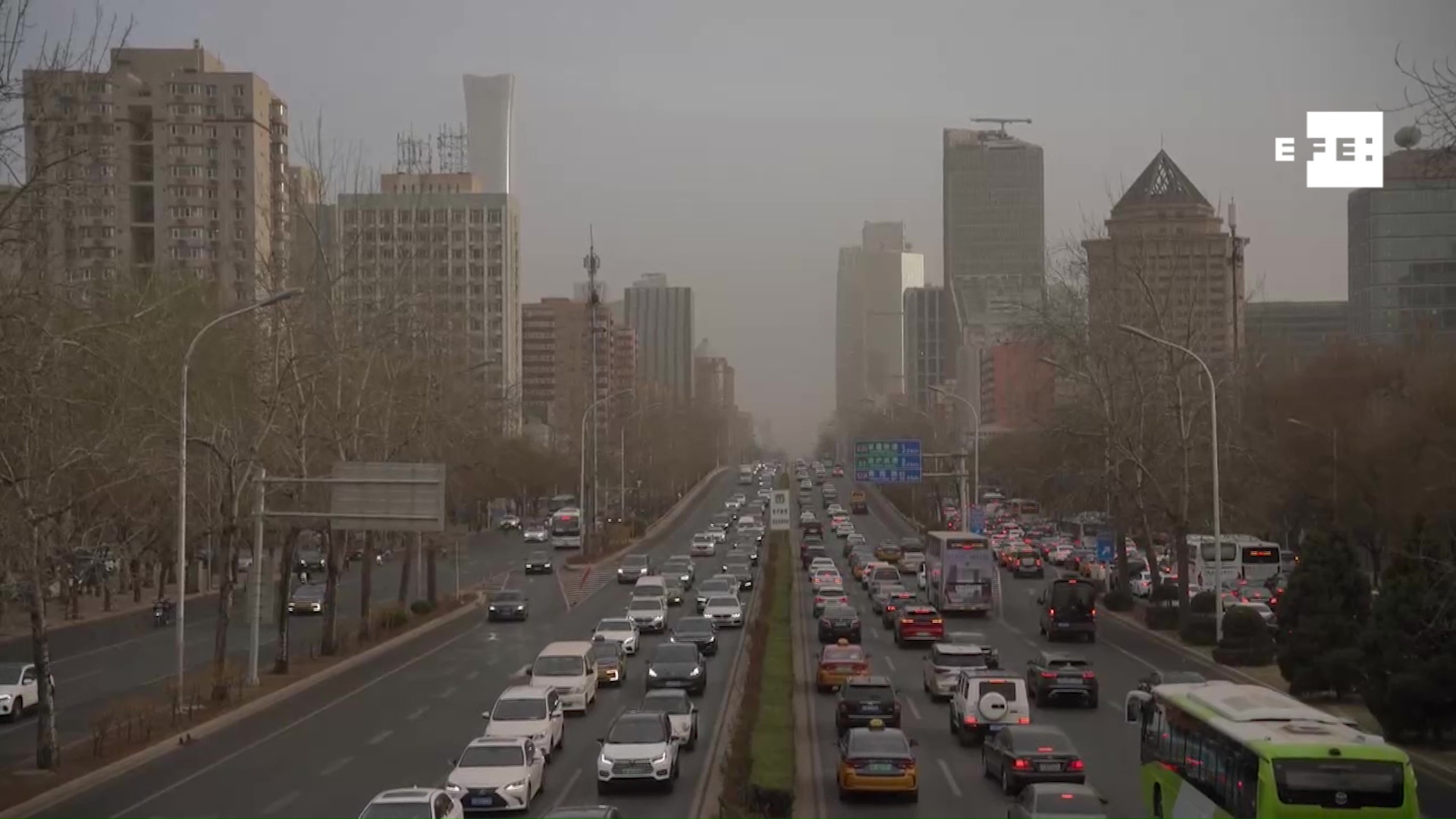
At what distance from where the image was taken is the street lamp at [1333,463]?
6144 centimetres

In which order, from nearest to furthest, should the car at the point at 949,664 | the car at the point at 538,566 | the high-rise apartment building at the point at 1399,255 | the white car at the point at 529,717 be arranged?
1. the white car at the point at 529,717
2. the car at the point at 949,664
3. the car at the point at 538,566
4. the high-rise apartment building at the point at 1399,255

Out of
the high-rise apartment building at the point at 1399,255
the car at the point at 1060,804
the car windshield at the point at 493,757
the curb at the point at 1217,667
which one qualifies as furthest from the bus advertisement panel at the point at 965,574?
the high-rise apartment building at the point at 1399,255

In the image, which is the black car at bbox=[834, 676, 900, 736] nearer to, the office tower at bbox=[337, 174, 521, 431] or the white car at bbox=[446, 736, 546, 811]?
the white car at bbox=[446, 736, 546, 811]

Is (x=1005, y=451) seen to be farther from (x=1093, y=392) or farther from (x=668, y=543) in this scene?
(x=1093, y=392)

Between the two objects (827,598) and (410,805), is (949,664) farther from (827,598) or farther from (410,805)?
(827,598)

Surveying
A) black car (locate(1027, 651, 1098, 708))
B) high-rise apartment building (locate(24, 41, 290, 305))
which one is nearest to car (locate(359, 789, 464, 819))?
black car (locate(1027, 651, 1098, 708))

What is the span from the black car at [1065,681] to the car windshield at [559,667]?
9.52m

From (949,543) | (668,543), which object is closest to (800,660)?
(949,543)

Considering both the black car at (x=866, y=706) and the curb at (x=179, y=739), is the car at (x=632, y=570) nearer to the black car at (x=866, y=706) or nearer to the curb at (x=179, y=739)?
the curb at (x=179, y=739)

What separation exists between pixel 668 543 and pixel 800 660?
5529 cm

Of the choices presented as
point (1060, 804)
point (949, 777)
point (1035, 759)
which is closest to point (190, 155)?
point (949, 777)

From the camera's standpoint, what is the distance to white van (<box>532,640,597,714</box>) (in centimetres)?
3034

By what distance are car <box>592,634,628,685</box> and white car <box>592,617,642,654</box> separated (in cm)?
325

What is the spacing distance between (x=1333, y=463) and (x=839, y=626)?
3018 centimetres
